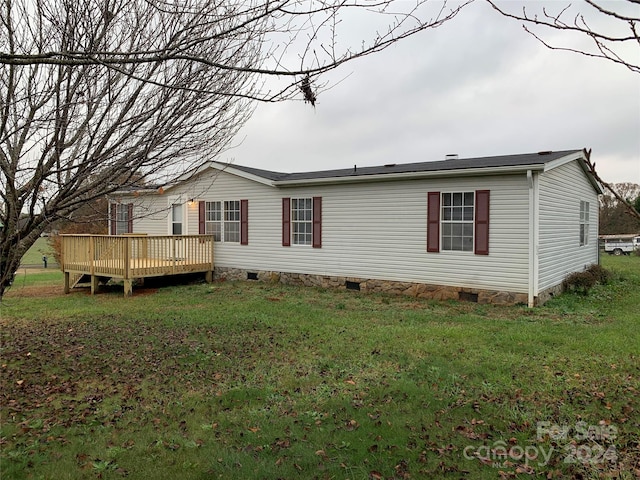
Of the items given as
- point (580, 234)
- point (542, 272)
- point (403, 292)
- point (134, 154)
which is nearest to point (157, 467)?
point (134, 154)

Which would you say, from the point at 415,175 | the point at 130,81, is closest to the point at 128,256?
the point at 415,175

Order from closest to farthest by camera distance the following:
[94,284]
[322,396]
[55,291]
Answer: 1. [322,396]
2. [94,284]
3. [55,291]

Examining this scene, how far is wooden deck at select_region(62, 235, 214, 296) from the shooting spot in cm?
1105

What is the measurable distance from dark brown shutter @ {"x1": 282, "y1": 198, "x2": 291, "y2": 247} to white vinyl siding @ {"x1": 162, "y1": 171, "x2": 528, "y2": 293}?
0.53ft

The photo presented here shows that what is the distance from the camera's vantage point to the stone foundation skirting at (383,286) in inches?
352

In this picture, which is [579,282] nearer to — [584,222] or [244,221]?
[584,222]

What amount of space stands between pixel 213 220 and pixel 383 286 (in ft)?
21.2

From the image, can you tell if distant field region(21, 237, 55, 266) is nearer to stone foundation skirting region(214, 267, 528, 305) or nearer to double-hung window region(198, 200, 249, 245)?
double-hung window region(198, 200, 249, 245)

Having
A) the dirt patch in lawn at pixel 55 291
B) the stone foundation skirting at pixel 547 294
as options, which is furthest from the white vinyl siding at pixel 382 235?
the dirt patch in lawn at pixel 55 291

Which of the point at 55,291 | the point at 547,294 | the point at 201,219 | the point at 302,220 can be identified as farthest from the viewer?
the point at 201,219

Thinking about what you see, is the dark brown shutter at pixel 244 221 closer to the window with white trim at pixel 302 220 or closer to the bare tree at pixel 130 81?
the window with white trim at pixel 302 220

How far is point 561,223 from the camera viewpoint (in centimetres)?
1025

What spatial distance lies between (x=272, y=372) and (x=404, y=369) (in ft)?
5.26

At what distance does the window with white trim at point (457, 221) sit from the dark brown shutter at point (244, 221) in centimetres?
624
